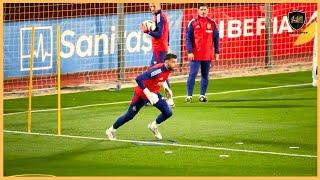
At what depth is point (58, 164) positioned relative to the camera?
746 inches

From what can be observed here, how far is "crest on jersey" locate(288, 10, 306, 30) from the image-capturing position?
33.3 metres

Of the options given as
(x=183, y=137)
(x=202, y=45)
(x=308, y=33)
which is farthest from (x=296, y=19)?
(x=183, y=137)

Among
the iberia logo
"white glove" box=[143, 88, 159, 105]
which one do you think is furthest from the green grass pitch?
the iberia logo

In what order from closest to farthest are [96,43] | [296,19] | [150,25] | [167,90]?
[167,90] → [150,25] → [96,43] → [296,19]

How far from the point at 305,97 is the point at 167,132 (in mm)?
6001

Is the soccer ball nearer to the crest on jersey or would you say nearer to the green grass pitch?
the green grass pitch

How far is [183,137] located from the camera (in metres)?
21.8

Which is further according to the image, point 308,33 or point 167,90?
point 308,33

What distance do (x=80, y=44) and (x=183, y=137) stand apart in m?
8.96

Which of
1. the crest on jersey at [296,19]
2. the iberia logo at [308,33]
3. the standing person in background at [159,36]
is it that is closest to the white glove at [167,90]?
the standing person in background at [159,36]

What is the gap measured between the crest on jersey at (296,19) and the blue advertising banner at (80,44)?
3.51 meters

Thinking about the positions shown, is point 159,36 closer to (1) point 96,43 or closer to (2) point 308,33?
(1) point 96,43

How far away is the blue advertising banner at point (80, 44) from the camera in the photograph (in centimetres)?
2919

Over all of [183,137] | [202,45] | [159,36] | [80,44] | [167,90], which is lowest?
[183,137]
